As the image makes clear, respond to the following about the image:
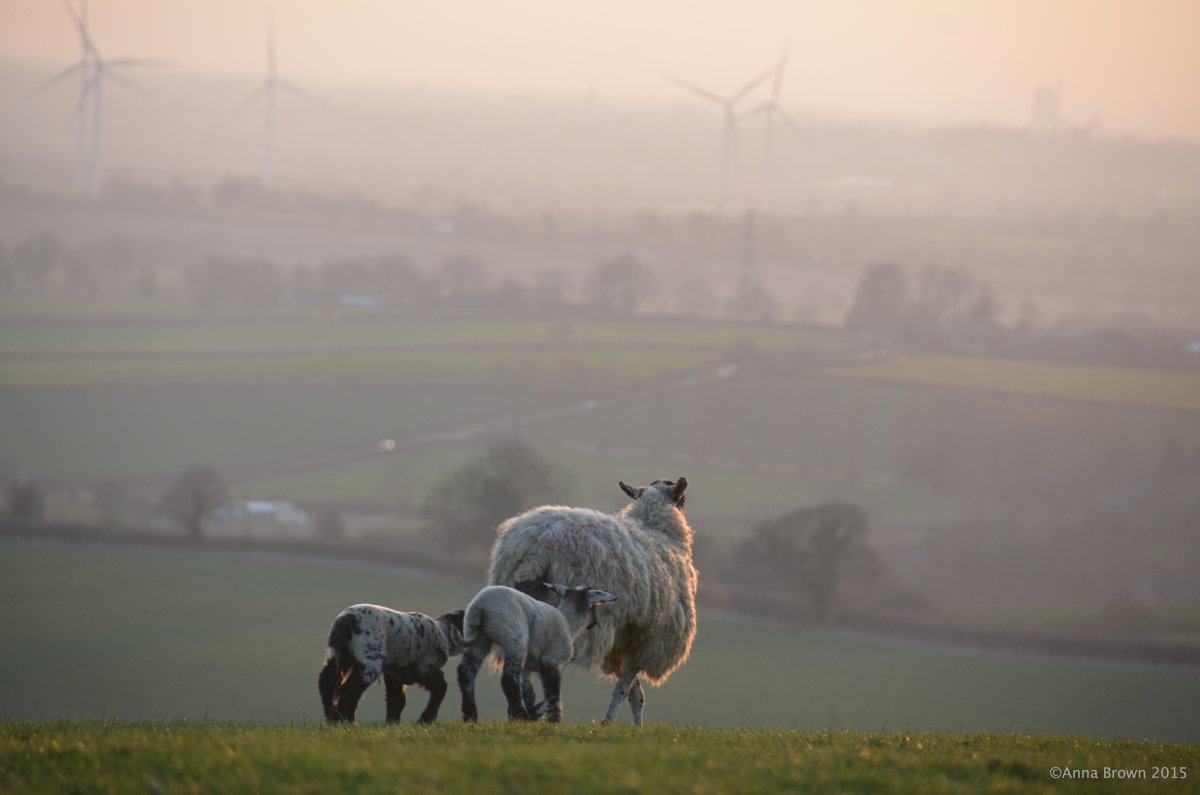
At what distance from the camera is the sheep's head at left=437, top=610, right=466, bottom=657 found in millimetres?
13641

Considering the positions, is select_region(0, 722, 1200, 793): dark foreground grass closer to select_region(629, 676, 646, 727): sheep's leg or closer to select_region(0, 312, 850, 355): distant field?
select_region(629, 676, 646, 727): sheep's leg

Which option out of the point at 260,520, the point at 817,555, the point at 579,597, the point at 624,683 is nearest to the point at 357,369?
the point at 260,520

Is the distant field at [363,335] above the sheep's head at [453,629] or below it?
above

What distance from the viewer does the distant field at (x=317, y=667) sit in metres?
30.1

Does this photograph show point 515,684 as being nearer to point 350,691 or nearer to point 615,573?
point 350,691

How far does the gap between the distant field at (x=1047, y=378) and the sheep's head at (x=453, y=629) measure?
6824 cm

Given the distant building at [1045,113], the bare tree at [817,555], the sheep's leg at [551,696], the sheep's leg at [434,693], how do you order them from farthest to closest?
the distant building at [1045,113]
the bare tree at [817,555]
the sheep's leg at [434,693]
the sheep's leg at [551,696]

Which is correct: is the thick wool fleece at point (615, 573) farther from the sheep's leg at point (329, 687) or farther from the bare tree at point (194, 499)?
the bare tree at point (194, 499)

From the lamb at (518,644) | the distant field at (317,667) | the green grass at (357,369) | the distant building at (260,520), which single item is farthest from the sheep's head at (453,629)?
the green grass at (357,369)

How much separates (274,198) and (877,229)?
70385 mm

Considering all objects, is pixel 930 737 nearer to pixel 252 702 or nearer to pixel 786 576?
pixel 252 702

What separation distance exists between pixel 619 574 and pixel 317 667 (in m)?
22.1

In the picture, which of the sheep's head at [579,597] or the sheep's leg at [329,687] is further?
the sheep's head at [579,597]

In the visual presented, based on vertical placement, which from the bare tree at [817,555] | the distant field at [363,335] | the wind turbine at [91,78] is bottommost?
the bare tree at [817,555]
